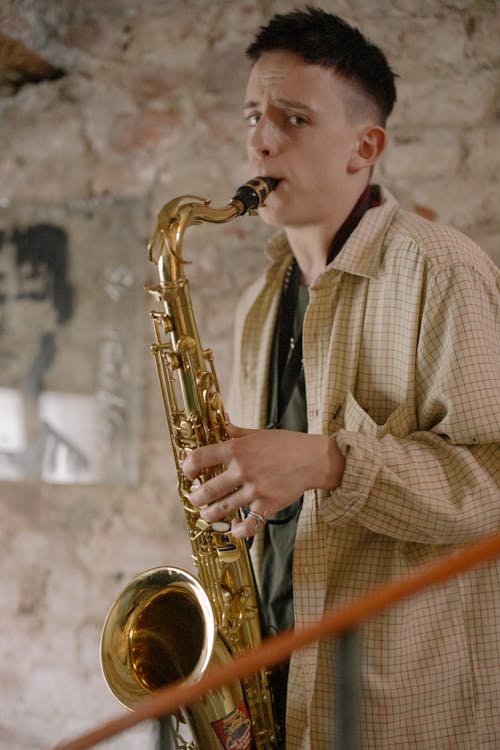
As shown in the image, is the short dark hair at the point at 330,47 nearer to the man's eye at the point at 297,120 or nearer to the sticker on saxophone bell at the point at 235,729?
the man's eye at the point at 297,120

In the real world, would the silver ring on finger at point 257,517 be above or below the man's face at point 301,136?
below

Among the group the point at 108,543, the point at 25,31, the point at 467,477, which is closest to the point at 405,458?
the point at 467,477

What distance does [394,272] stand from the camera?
5.13ft

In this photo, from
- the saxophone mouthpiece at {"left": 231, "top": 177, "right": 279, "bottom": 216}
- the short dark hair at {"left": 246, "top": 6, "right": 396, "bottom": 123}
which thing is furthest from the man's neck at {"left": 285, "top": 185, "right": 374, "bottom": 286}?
the short dark hair at {"left": 246, "top": 6, "right": 396, "bottom": 123}

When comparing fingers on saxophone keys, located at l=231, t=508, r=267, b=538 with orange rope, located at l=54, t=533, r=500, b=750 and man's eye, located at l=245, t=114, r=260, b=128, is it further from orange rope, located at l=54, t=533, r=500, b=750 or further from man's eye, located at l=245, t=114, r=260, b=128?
man's eye, located at l=245, t=114, r=260, b=128

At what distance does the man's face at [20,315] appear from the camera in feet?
8.68

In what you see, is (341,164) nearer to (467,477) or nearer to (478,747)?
(467,477)

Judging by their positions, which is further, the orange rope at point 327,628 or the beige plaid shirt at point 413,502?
the beige plaid shirt at point 413,502

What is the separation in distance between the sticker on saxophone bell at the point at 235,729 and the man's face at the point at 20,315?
1.56 m

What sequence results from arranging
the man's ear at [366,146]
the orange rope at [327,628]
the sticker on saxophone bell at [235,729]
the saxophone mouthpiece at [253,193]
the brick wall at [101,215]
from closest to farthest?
the orange rope at [327,628] → the sticker on saxophone bell at [235,729] → the saxophone mouthpiece at [253,193] → the man's ear at [366,146] → the brick wall at [101,215]

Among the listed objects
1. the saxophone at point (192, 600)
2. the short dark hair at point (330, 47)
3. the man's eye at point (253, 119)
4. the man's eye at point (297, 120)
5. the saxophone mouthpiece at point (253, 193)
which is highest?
the short dark hair at point (330, 47)

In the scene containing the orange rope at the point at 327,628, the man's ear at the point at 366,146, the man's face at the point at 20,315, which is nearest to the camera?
the orange rope at the point at 327,628

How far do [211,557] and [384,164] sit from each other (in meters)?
1.36

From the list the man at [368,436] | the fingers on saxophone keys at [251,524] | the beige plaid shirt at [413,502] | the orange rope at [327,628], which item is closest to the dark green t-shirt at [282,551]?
the man at [368,436]
